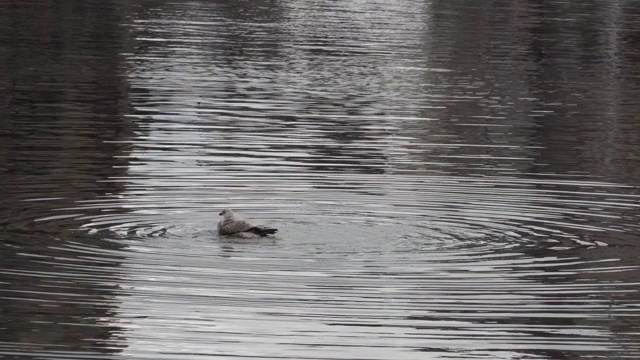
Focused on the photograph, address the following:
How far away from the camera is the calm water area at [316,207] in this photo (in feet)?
42.8

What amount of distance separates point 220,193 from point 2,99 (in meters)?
10.4

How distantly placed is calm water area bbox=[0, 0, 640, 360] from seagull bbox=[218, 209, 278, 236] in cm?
10

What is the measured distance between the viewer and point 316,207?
18266mm

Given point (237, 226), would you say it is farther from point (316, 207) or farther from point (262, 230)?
A: point (316, 207)

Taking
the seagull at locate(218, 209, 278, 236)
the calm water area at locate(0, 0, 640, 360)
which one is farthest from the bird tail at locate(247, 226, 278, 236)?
the calm water area at locate(0, 0, 640, 360)

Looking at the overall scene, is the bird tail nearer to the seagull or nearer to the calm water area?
the seagull

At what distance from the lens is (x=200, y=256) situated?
50.9 feet

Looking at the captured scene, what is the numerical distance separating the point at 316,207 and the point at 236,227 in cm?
215

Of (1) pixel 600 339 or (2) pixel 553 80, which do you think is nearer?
(1) pixel 600 339

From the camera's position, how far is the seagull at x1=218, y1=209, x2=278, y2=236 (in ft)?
53.2

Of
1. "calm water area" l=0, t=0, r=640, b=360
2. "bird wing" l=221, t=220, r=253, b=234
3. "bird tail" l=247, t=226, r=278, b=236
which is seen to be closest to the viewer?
"calm water area" l=0, t=0, r=640, b=360

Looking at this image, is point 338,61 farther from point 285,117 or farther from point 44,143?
point 44,143

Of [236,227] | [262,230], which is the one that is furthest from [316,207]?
[236,227]

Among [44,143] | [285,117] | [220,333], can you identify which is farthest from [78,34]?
[220,333]
